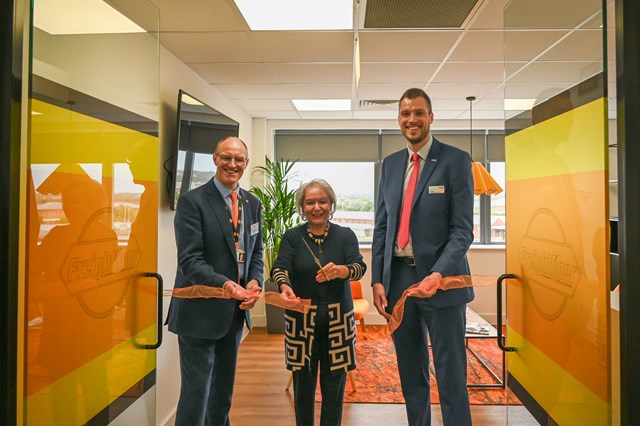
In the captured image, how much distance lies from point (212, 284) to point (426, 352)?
1100 mm

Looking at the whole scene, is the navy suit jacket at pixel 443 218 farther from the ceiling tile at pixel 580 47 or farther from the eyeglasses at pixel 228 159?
the eyeglasses at pixel 228 159

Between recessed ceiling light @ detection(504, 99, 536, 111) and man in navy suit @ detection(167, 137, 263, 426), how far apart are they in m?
1.31

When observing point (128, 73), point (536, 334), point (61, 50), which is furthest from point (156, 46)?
point (536, 334)

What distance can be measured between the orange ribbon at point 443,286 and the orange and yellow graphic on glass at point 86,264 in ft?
3.56

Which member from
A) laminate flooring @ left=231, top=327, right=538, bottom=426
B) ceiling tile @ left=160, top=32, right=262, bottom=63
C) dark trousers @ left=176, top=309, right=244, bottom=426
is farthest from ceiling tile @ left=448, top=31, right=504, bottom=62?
laminate flooring @ left=231, top=327, right=538, bottom=426

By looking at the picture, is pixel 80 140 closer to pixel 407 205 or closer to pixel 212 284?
pixel 212 284

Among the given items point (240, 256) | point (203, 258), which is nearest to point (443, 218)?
point (240, 256)

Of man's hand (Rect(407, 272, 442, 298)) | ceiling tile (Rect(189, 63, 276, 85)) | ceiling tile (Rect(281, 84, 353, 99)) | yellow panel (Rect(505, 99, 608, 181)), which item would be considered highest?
ceiling tile (Rect(281, 84, 353, 99))

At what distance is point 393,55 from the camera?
3.27m

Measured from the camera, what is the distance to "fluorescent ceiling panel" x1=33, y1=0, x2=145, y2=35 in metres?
1.17

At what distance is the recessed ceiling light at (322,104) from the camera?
16.0 ft

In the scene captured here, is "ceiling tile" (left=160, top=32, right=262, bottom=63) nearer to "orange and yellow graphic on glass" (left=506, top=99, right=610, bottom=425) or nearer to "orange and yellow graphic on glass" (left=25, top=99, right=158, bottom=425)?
"orange and yellow graphic on glass" (left=25, top=99, right=158, bottom=425)

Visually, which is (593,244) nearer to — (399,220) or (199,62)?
(399,220)

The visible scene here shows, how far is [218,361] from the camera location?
2301 millimetres
